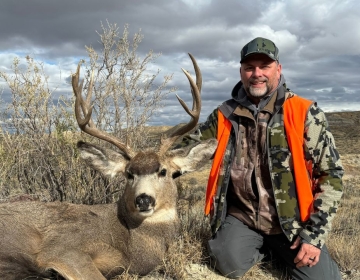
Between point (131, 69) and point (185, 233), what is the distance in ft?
10.0

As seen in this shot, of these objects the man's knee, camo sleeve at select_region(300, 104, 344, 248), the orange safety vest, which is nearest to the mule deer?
the man's knee

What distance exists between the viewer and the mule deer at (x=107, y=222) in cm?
373

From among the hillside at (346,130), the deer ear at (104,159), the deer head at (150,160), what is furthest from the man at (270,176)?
the hillside at (346,130)

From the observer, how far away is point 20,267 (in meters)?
3.70

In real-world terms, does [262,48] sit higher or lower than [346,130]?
higher

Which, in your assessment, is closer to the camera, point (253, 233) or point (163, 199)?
point (163, 199)

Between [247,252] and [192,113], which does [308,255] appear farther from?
[192,113]

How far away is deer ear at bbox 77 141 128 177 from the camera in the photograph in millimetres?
4453

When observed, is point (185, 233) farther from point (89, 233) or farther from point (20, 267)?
point (20, 267)

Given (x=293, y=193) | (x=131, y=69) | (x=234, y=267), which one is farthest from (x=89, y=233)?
(x=131, y=69)

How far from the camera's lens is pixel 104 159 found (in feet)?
14.8

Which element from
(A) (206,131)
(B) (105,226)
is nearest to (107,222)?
(B) (105,226)

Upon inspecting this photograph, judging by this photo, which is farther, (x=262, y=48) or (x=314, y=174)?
(x=262, y=48)

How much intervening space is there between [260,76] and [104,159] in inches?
71.3
